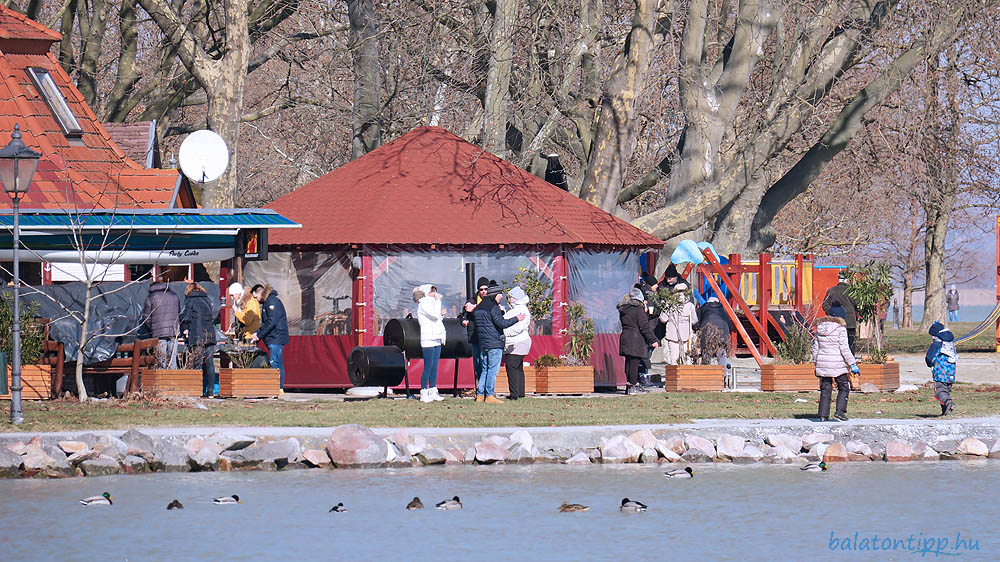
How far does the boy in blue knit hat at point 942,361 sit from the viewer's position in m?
17.0

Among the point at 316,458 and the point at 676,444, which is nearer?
the point at 316,458

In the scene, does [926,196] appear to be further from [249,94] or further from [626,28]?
[249,94]

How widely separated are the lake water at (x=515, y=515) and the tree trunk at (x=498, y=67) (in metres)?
12.9

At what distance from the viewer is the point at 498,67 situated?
88.3 ft

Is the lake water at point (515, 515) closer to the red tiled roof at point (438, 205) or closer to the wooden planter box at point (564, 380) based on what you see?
the wooden planter box at point (564, 380)

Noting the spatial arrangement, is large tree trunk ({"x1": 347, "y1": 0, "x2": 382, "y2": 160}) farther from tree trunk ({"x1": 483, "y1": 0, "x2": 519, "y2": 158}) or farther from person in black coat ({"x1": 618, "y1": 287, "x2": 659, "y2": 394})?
person in black coat ({"x1": 618, "y1": 287, "x2": 659, "y2": 394})

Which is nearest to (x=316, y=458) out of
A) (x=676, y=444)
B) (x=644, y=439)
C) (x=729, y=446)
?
(x=644, y=439)

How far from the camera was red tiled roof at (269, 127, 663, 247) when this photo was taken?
23.5m

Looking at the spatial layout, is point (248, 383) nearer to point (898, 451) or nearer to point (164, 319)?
point (164, 319)

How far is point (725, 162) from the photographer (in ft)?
94.3

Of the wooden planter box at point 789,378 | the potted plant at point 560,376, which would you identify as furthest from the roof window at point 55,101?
the wooden planter box at point 789,378

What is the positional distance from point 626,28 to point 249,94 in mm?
20002

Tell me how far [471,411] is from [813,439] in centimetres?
446

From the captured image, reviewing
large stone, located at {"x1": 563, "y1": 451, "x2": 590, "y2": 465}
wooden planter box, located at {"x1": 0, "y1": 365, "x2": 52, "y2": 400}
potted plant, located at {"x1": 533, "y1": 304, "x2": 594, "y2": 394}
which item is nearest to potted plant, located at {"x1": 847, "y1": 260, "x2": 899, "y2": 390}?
potted plant, located at {"x1": 533, "y1": 304, "x2": 594, "y2": 394}
